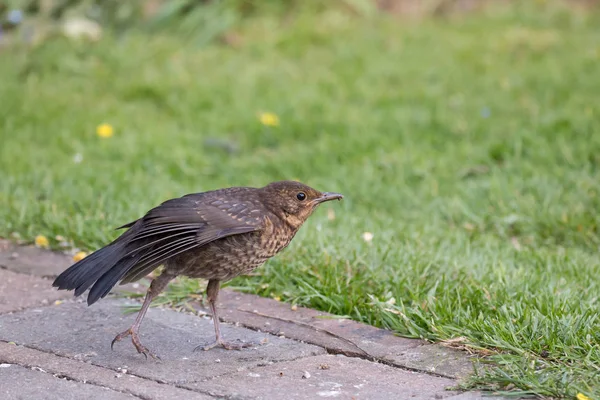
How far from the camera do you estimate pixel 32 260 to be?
17.4ft

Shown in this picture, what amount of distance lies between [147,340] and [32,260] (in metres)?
1.38

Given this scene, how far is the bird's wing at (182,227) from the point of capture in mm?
Answer: 4039

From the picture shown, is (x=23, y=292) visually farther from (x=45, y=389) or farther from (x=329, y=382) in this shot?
(x=329, y=382)

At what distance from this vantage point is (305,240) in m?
5.40

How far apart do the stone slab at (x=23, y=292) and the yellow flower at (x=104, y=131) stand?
274 cm

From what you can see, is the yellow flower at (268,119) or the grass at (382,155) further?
the yellow flower at (268,119)

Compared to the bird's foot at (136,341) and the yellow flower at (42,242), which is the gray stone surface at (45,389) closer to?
the bird's foot at (136,341)

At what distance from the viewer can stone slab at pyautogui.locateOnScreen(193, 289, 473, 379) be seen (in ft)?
13.0

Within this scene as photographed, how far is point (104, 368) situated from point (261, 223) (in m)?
0.90

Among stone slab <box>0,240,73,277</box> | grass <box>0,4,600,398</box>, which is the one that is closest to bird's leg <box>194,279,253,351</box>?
grass <box>0,4,600,398</box>

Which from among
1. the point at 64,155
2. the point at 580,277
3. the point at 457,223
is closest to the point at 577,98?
the point at 457,223

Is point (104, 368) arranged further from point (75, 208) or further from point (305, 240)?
point (75, 208)

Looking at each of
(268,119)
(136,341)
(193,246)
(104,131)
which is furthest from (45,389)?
(268,119)

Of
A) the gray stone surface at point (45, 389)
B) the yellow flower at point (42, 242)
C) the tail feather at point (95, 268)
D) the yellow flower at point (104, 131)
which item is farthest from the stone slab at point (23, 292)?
the yellow flower at point (104, 131)
